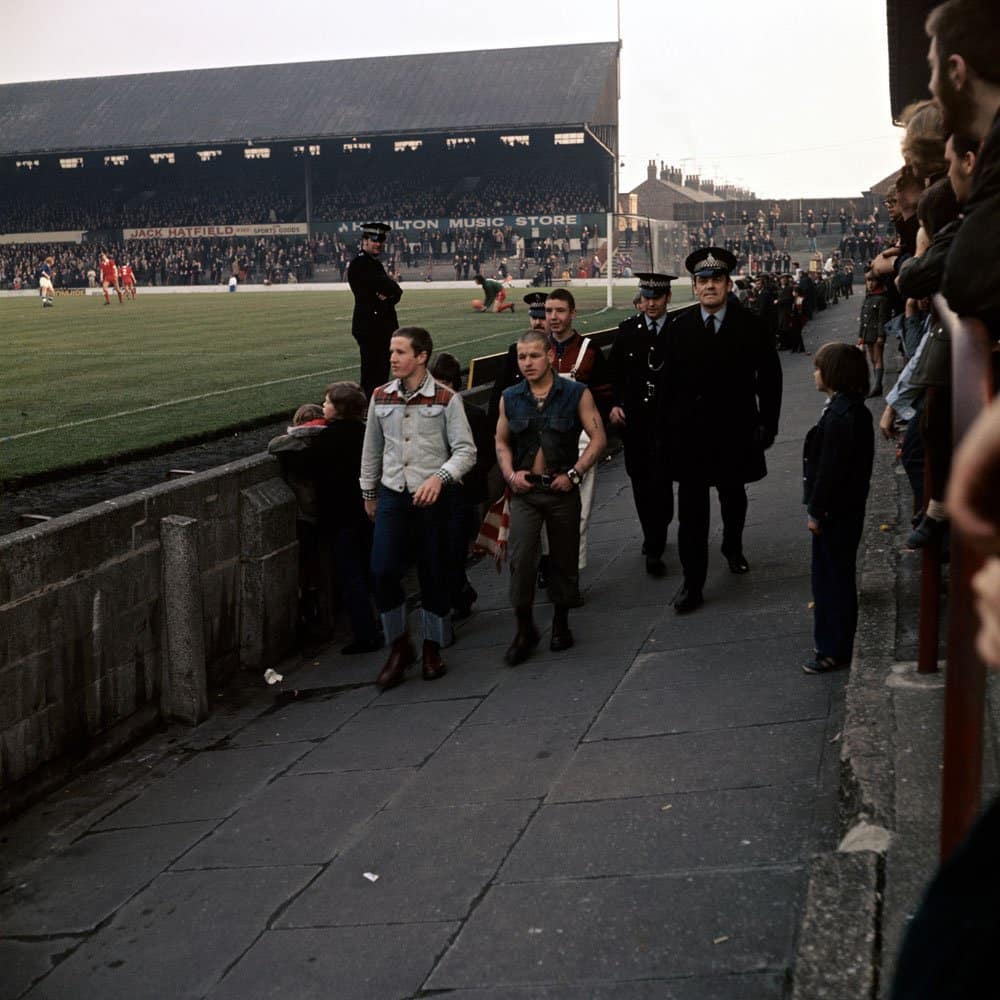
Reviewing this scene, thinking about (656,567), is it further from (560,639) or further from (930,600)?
(930,600)

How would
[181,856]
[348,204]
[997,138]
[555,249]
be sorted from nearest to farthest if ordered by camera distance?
[997,138] < [181,856] < [555,249] < [348,204]

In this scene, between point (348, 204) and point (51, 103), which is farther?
point (51, 103)

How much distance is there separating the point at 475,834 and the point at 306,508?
4237 mm

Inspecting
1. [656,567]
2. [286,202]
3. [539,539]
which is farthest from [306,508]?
[286,202]

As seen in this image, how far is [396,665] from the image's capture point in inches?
308

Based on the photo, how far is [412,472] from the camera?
7527 millimetres

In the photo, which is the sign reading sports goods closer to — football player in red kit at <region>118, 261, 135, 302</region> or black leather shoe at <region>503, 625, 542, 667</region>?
football player in red kit at <region>118, 261, 135, 302</region>

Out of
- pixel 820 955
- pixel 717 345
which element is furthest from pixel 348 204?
pixel 820 955

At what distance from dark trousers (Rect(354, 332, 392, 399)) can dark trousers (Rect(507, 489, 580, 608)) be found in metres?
5.16

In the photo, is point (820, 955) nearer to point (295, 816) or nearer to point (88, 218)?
point (295, 816)

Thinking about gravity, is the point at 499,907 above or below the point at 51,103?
below

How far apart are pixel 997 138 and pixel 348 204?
254 ft

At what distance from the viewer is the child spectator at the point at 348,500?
29.3ft

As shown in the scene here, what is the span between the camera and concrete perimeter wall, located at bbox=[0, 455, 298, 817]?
6758 mm
